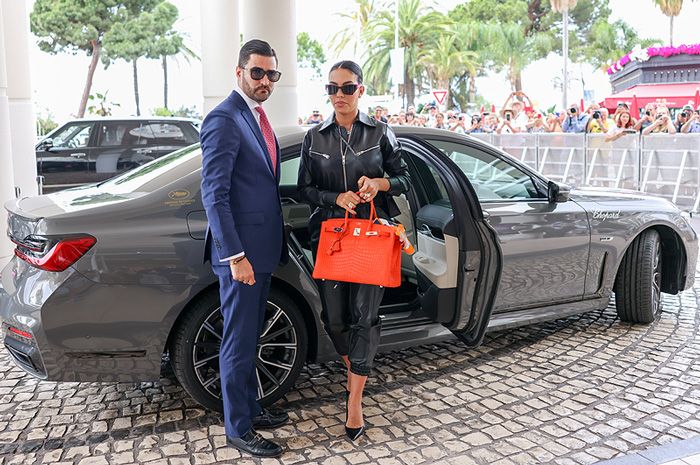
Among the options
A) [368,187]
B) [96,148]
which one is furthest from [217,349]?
[96,148]

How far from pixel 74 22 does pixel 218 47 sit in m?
47.0

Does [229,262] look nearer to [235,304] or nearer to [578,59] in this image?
[235,304]

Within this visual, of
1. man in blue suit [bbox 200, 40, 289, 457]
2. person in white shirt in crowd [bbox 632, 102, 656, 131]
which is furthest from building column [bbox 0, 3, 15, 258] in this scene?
person in white shirt in crowd [bbox 632, 102, 656, 131]

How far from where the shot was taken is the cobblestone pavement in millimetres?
3537

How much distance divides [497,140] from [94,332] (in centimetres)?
1353

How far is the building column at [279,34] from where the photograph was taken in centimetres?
1087

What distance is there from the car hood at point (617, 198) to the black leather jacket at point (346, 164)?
83.2 inches

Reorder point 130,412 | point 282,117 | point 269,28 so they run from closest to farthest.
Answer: point 130,412 < point 269,28 < point 282,117

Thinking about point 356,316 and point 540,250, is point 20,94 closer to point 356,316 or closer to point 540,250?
point 540,250

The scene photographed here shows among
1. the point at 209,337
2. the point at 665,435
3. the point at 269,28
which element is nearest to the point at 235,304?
the point at 209,337

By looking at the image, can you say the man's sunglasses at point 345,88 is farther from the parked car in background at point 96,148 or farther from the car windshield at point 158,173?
the parked car in background at point 96,148

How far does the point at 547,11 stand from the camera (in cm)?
6756

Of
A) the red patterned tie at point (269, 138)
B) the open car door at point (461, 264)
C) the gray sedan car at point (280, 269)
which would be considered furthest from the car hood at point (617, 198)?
the red patterned tie at point (269, 138)

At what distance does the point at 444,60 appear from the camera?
178ft
